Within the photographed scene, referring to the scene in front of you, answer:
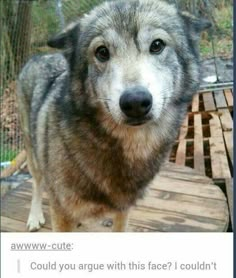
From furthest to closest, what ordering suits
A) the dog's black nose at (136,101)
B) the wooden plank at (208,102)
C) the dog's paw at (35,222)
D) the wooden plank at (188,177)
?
the wooden plank at (208,102)
the wooden plank at (188,177)
the dog's paw at (35,222)
the dog's black nose at (136,101)

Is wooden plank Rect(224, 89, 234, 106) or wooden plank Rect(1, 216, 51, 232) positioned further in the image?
wooden plank Rect(224, 89, 234, 106)

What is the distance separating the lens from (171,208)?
49.8 inches

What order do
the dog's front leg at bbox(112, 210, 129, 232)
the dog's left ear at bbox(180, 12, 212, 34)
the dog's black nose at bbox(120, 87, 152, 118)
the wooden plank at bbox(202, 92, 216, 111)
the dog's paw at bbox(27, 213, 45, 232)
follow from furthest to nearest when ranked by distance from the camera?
the wooden plank at bbox(202, 92, 216, 111) < the dog's paw at bbox(27, 213, 45, 232) < the dog's front leg at bbox(112, 210, 129, 232) < the dog's left ear at bbox(180, 12, 212, 34) < the dog's black nose at bbox(120, 87, 152, 118)

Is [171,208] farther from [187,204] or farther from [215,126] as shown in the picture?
[215,126]

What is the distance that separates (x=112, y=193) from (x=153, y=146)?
17 cm

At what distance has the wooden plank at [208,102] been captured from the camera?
5.56 ft

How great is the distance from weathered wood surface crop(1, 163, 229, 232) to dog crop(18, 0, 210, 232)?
5.5 inches

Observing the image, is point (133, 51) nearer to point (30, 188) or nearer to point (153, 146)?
point (153, 146)

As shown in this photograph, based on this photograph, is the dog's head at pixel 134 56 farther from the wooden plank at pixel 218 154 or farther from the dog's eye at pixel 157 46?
the wooden plank at pixel 218 154

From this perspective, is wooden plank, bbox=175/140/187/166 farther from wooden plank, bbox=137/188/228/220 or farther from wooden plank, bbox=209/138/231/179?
wooden plank, bbox=137/188/228/220

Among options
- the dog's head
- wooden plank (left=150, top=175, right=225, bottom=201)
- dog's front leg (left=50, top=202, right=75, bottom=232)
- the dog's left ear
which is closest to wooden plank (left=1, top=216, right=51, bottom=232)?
dog's front leg (left=50, top=202, right=75, bottom=232)

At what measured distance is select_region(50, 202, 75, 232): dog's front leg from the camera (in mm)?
1034

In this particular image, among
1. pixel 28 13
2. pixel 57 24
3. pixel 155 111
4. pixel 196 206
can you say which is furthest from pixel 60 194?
pixel 28 13

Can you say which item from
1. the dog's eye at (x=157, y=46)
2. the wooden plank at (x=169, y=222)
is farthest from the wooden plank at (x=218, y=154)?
the dog's eye at (x=157, y=46)
